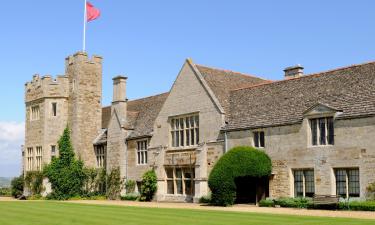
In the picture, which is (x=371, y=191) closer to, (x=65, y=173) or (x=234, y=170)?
(x=234, y=170)

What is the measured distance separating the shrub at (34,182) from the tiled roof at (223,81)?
713 inches

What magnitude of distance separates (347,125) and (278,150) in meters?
4.59

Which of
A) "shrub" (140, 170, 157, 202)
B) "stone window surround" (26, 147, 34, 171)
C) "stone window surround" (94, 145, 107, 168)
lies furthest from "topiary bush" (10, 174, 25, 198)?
"shrub" (140, 170, 157, 202)

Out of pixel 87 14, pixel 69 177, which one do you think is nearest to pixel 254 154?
pixel 69 177

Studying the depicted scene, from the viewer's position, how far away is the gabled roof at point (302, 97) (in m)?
27.7

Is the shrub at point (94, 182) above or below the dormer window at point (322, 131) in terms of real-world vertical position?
below

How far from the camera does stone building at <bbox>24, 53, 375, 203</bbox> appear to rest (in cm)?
2758

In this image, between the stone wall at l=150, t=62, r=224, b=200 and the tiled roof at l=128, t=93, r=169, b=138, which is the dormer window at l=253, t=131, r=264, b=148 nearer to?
the stone wall at l=150, t=62, r=224, b=200

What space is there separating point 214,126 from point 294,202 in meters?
8.41

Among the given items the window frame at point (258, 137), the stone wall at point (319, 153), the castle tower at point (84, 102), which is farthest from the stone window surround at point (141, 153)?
the window frame at point (258, 137)

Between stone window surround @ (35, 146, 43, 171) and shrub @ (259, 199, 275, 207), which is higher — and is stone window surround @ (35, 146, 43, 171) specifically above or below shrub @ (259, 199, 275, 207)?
above

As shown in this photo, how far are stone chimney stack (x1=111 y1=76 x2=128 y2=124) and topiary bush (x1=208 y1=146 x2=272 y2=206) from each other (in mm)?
14619

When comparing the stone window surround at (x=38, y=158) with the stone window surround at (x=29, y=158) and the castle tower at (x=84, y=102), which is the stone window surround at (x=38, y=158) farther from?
the castle tower at (x=84, y=102)

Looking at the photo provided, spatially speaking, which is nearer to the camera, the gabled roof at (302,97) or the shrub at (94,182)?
the gabled roof at (302,97)
